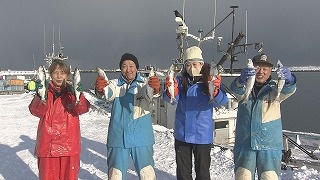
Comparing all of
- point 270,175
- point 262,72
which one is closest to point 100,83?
point 262,72

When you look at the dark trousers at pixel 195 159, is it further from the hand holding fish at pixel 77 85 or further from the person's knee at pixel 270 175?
the hand holding fish at pixel 77 85

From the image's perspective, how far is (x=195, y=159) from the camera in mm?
4340

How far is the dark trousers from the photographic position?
4262mm

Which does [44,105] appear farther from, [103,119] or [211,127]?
[103,119]

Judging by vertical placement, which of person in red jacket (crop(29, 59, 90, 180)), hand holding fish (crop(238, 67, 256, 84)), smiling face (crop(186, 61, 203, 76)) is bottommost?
person in red jacket (crop(29, 59, 90, 180))

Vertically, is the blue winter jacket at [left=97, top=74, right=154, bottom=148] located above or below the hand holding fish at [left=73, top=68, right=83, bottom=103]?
below

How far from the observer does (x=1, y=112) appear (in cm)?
1570

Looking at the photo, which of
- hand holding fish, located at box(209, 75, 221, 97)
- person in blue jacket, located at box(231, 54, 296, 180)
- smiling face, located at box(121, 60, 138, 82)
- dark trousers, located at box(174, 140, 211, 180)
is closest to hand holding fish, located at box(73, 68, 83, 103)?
smiling face, located at box(121, 60, 138, 82)

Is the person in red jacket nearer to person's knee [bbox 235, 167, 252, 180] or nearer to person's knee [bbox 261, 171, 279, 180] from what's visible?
person's knee [bbox 235, 167, 252, 180]

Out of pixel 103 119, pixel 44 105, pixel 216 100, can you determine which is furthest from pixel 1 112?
pixel 216 100

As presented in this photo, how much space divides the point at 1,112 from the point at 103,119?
20.8 feet

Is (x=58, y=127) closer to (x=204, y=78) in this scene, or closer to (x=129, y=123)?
(x=129, y=123)

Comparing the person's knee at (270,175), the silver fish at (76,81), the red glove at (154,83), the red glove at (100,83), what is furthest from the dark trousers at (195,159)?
the silver fish at (76,81)

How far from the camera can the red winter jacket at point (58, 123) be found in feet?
13.3
